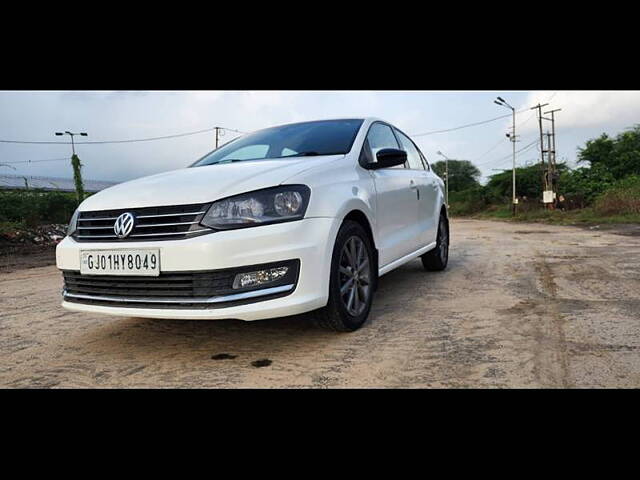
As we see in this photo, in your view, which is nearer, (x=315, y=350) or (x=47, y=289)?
(x=315, y=350)

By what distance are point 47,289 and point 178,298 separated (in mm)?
3493

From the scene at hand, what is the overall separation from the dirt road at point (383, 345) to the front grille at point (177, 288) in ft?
1.19

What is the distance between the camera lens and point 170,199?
8.33ft

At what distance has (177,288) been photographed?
245cm

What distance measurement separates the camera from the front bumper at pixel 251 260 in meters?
2.38

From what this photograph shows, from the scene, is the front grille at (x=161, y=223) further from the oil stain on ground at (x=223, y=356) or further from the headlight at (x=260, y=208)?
the oil stain on ground at (x=223, y=356)

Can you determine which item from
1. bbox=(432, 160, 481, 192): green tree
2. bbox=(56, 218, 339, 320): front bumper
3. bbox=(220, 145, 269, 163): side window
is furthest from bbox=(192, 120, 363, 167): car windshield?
bbox=(432, 160, 481, 192): green tree

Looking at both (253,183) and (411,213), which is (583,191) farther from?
(253,183)

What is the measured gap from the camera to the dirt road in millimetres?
2287

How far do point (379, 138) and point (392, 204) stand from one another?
25.6 inches

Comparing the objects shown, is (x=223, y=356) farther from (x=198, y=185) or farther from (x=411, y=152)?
(x=411, y=152)

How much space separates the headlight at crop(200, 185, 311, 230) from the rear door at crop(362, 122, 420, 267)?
0.99 m
